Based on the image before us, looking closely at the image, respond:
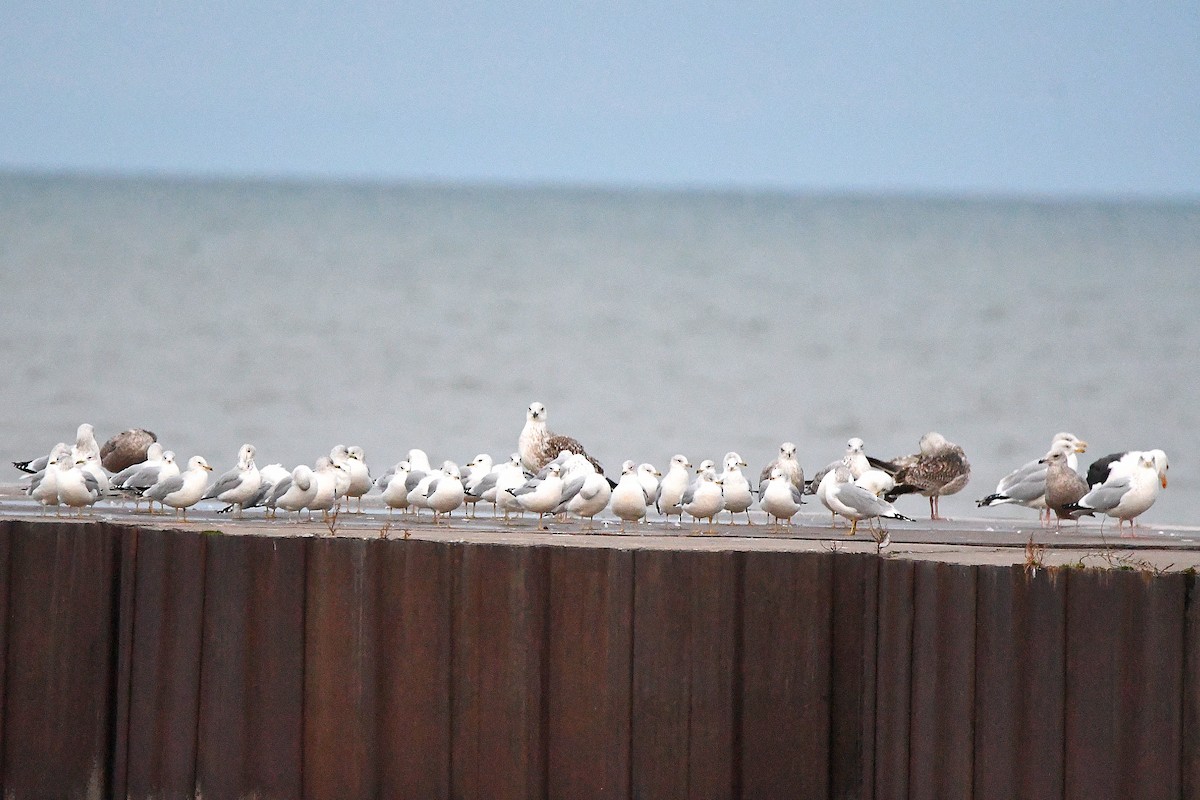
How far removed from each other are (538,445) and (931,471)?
11.3 feet

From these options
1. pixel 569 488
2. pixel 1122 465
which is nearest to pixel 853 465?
pixel 1122 465

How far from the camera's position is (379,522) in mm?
9984

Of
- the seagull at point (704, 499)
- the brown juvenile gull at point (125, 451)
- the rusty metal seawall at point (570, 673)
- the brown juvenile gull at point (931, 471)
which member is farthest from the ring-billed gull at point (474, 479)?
the rusty metal seawall at point (570, 673)

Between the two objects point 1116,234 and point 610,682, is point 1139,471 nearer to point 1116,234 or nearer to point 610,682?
point 610,682

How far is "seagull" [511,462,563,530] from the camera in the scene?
419 inches

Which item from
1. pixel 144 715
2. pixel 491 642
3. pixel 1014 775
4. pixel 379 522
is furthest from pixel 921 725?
pixel 379 522

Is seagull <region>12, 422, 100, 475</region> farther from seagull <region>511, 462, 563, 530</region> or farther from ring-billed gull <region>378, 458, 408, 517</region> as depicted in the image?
seagull <region>511, 462, 563, 530</region>

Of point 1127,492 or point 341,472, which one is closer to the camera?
point 1127,492

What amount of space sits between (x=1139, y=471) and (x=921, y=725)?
5.10 metres

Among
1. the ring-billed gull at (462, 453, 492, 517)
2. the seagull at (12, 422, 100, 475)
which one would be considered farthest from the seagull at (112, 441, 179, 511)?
the ring-billed gull at (462, 453, 492, 517)

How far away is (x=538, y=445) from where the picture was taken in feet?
46.9

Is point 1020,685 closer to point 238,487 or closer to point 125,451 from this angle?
point 238,487

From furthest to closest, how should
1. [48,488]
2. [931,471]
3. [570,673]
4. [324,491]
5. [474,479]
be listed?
1. [931,471]
2. [474,479]
3. [324,491]
4. [48,488]
5. [570,673]

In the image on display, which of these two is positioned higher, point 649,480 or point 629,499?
point 649,480
